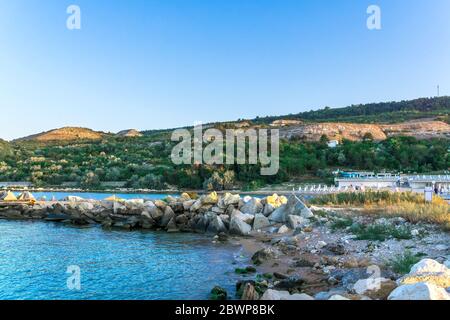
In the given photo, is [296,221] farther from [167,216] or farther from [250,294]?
[250,294]

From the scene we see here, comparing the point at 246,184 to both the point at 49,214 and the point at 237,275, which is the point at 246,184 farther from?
the point at 237,275

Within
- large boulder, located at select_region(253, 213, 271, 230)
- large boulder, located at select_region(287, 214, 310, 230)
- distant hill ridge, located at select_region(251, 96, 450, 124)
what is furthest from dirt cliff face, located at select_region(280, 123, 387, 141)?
large boulder, located at select_region(287, 214, 310, 230)

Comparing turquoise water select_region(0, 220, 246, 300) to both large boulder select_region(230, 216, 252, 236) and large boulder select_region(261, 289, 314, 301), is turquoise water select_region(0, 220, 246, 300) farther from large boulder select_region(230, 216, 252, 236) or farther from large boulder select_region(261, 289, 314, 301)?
large boulder select_region(261, 289, 314, 301)

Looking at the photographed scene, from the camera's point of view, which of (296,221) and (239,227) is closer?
(296,221)

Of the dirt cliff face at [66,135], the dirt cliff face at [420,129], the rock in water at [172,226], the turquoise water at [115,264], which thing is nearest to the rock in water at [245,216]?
the turquoise water at [115,264]

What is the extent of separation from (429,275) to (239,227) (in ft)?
39.8

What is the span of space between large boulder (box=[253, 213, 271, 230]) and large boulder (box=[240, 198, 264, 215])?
1.30 metres

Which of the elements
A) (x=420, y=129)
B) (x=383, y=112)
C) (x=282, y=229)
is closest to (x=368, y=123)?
(x=420, y=129)

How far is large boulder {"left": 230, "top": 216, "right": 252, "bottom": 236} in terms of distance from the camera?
19175 mm

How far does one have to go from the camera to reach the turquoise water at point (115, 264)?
421 inches

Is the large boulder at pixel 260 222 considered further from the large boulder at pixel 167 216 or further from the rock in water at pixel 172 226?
the large boulder at pixel 167 216

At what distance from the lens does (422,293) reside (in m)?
5.98
